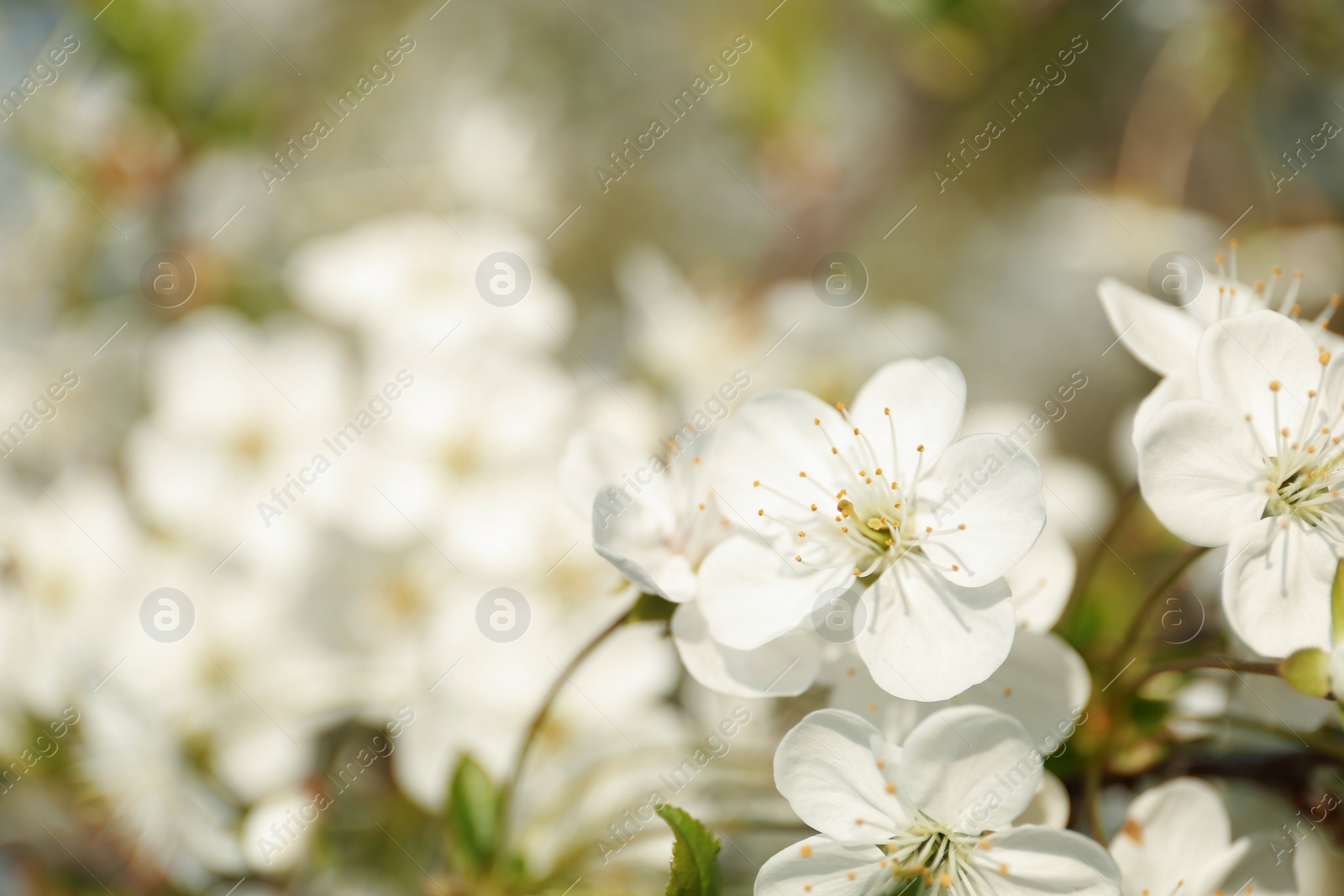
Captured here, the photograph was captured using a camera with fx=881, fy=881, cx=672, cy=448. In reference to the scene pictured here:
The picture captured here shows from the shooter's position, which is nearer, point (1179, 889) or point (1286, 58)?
point (1179, 889)

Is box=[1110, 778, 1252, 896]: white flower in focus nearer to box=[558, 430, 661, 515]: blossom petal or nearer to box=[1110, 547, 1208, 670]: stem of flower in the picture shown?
box=[1110, 547, 1208, 670]: stem of flower

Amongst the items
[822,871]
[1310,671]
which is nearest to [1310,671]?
[1310,671]

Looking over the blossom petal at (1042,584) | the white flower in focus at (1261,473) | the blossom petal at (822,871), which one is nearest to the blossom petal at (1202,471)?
the white flower in focus at (1261,473)

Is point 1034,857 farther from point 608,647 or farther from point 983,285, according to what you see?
point 983,285

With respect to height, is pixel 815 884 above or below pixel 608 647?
below

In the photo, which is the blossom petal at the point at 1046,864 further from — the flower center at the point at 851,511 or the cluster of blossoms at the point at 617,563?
the flower center at the point at 851,511

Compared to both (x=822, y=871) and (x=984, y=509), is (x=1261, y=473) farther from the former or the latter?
(x=822, y=871)

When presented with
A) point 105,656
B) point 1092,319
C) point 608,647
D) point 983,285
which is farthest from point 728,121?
point 105,656

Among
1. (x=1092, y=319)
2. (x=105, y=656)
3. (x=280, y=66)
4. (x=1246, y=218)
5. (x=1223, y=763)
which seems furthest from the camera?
(x=1092, y=319)
